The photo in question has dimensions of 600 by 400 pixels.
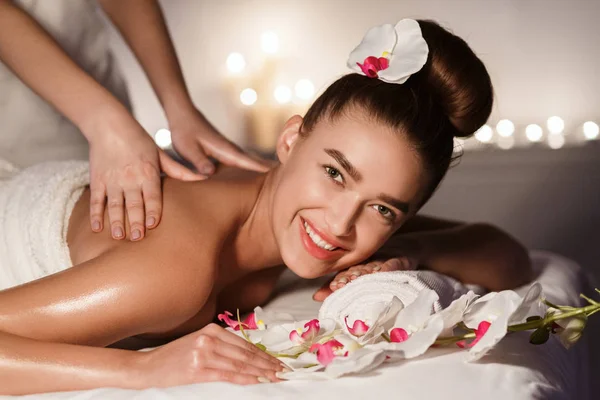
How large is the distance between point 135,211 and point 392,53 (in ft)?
1.89

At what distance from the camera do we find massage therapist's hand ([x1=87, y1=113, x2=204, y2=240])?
160 cm

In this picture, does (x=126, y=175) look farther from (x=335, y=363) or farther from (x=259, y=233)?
(x=335, y=363)

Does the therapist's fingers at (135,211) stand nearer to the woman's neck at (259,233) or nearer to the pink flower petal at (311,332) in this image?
the woman's neck at (259,233)

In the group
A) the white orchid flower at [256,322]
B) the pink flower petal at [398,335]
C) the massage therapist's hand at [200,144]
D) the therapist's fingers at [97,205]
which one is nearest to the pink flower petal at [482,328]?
the pink flower petal at [398,335]

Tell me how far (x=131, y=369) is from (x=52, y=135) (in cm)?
110

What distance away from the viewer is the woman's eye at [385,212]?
1638 millimetres

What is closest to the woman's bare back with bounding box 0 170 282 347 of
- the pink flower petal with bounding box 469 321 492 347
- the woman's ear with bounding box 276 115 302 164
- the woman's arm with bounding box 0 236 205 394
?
the woman's arm with bounding box 0 236 205 394

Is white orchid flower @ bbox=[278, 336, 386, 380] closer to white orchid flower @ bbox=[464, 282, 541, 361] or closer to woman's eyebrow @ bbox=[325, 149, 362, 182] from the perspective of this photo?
white orchid flower @ bbox=[464, 282, 541, 361]

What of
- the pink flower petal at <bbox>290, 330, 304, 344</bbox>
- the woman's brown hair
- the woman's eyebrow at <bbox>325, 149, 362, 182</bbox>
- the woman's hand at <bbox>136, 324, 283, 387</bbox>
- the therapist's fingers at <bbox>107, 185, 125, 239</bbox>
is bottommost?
the woman's hand at <bbox>136, 324, 283, 387</bbox>

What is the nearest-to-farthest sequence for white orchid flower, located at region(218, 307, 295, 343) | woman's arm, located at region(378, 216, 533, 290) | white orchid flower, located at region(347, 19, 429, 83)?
white orchid flower, located at region(218, 307, 295, 343)
white orchid flower, located at region(347, 19, 429, 83)
woman's arm, located at region(378, 216, 533, 290)

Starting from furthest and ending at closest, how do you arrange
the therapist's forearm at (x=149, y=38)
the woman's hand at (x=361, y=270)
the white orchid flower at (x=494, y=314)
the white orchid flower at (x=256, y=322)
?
the therapist's forearm at (x=149, y=38) → the woman's hand at (x=361, y=270) → the white orchid flower at (x=256, y=322) → the white orchid flower at (x=494, y=314)

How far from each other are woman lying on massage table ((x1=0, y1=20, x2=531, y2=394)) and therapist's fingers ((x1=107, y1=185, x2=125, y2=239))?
2cm

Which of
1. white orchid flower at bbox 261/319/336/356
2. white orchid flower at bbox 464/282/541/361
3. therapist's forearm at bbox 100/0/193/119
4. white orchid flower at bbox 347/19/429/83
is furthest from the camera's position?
therapist's forearm at bbox 100/0/193/119

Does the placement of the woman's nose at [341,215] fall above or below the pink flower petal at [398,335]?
above
